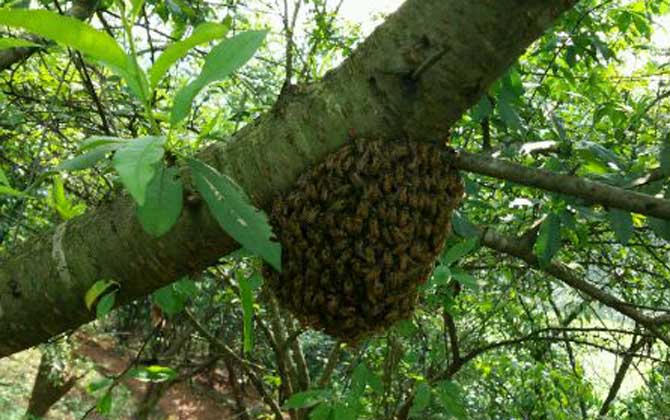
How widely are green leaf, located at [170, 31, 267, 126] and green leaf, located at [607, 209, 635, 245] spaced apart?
4.01ft

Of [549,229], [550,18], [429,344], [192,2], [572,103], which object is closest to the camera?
[550,18]

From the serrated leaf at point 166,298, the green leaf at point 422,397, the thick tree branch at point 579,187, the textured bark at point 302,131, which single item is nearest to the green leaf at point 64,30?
the textured bark at point 302,131

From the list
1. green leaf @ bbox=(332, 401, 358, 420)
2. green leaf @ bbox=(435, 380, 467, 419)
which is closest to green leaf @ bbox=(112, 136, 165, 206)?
green leaf @ bbox=(332, 401, 358, 420)

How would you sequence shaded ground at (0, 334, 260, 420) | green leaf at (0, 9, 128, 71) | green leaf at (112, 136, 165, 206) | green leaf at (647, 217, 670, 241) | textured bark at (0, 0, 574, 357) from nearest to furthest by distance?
1. green leaf at (112, 136, 165, 206)
2. green leaf at (0, 9, 128, 71)
3. textured bark at (0, 0, 574, 357)
4. green leaf at (647, 217, 670, 241)
5. shaded ground at (0, 334, 260, 420)

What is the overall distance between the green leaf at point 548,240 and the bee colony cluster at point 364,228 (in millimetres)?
614

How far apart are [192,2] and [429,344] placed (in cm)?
295

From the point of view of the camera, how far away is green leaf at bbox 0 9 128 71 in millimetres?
941

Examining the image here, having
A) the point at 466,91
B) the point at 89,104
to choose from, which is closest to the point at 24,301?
the point at 466,91

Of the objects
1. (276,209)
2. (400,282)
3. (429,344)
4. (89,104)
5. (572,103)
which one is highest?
(89,104)

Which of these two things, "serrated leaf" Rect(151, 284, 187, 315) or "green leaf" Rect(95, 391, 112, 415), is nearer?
"serrated leaf" Rect(151, 284, 187, 315)

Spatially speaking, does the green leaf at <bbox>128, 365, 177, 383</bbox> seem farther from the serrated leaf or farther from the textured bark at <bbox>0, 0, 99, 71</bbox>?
the textured bark at <bbox>0, 0, 99, 71</bbox>

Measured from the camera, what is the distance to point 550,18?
3.85 feet

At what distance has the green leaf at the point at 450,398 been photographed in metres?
2.55

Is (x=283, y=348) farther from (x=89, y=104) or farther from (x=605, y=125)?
(x=605, y=125)
